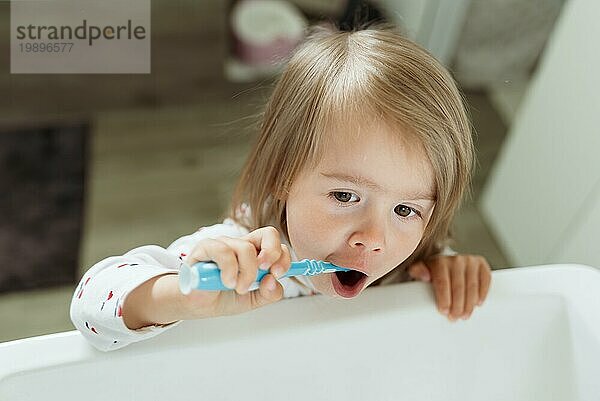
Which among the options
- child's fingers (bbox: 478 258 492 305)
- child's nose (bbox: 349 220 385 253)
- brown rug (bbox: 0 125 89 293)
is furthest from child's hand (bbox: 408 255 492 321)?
brown rug (bbox: 0 125 89 293)

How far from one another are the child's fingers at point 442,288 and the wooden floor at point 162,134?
24.2 inches

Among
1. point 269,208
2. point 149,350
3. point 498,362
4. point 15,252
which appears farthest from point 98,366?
point 15,252

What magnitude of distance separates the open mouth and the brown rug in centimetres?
71

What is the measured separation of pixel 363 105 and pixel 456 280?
216mm

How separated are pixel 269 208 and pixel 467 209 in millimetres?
759

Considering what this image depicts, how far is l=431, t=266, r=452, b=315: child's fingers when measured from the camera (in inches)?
30.2

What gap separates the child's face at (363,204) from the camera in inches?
26.9

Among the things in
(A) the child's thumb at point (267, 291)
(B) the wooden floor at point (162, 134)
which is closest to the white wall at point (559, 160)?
(B) the wooden floor at point (162, 134)

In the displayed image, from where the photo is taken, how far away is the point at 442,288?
2.56ft

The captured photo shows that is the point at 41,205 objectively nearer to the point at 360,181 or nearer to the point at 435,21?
the point at 435,21

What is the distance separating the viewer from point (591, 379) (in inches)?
30.1

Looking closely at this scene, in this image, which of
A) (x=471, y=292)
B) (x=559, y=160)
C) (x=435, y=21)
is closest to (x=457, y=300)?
(x=471, y=292)

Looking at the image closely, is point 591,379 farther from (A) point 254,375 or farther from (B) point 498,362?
(A) point 254,375

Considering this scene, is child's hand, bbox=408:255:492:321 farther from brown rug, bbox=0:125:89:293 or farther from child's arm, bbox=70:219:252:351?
brown rug, bbox=0:125:89:293
